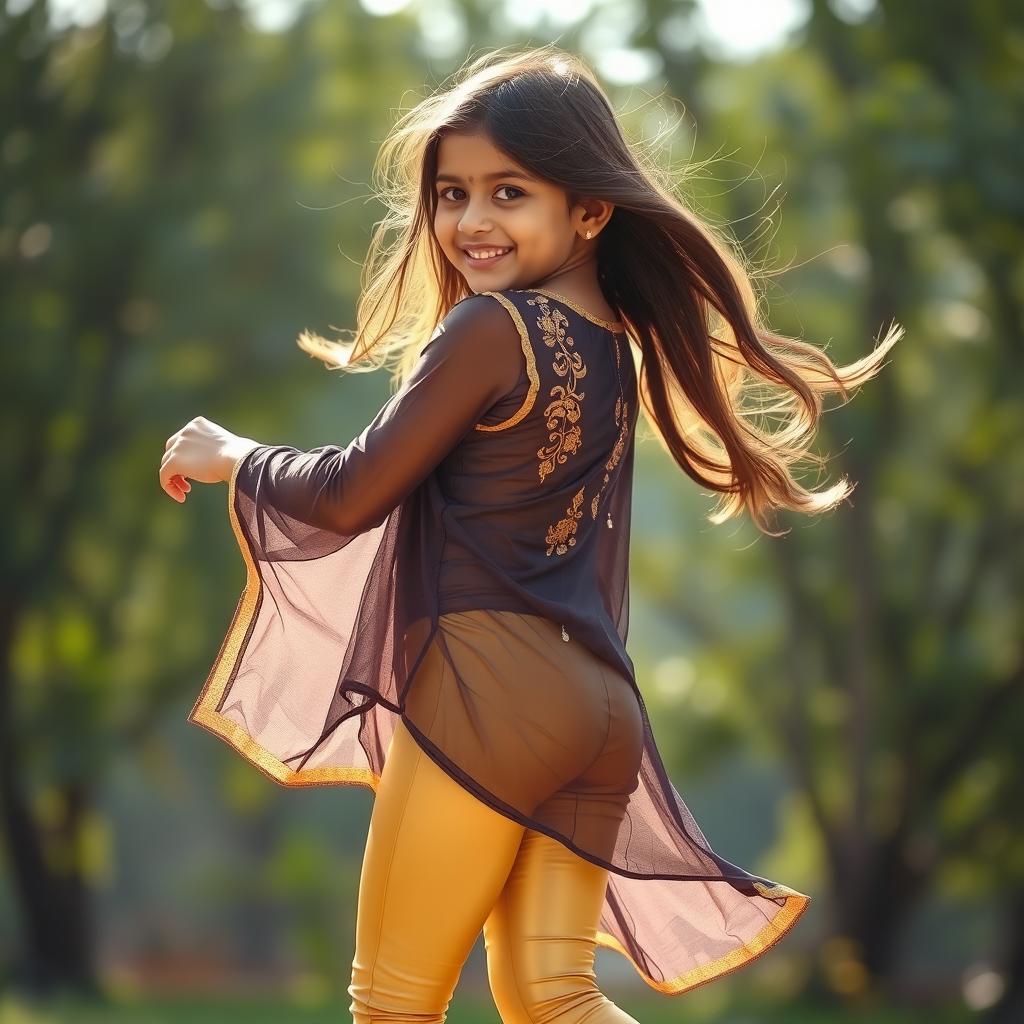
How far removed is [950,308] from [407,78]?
4242mm

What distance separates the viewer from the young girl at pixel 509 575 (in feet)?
7.22

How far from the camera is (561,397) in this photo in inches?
88.7

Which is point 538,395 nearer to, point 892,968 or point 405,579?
Result: point 405,579

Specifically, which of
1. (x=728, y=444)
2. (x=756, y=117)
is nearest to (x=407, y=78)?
(x=756, y=117)

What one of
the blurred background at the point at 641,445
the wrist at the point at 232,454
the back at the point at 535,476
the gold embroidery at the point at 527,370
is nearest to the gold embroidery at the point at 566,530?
the back at the point at 535,476

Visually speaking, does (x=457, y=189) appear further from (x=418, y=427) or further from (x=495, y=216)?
(x=418, y=427)

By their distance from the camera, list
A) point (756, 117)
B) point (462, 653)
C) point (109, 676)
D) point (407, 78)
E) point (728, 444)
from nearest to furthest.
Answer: point (462, 653) → point (728, 444) → point (756, 117) → point (109, 676) → point (407, 78)

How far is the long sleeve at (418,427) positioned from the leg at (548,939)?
497 millimetres

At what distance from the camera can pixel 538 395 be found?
2230mm

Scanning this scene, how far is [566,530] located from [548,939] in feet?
1.77

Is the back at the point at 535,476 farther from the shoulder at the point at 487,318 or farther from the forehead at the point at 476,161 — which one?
the forehead at the point at 476,161

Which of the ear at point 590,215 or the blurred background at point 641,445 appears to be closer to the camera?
the ear at point 590,215

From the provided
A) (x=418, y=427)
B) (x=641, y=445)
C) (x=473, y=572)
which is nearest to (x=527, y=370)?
(x=418, y=427)

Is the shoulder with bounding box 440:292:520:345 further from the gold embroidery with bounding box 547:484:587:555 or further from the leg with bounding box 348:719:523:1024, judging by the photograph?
the leg with bounding box 348:719:523:1024
